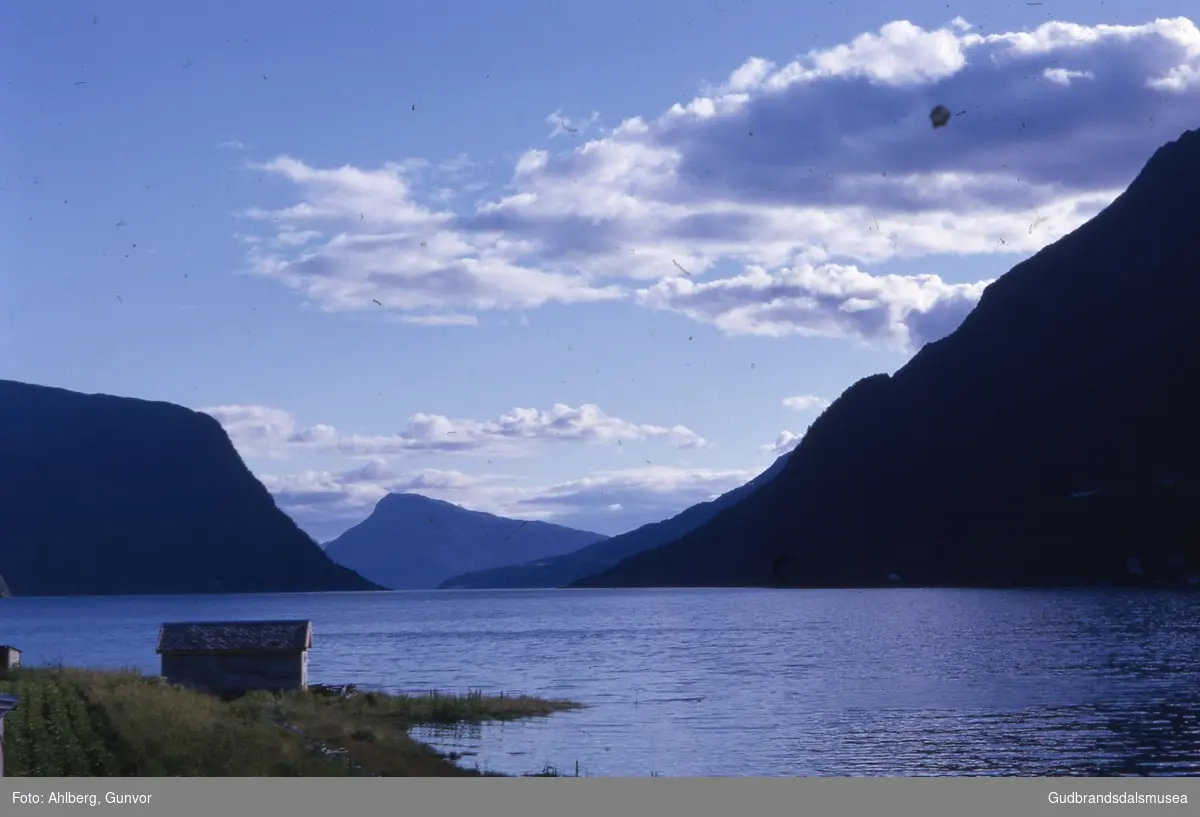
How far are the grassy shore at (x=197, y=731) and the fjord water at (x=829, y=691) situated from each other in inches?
165

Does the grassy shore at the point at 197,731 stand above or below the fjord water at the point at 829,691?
above

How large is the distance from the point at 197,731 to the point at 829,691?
52.5 m

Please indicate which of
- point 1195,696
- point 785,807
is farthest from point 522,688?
point 785,807

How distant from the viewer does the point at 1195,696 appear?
81.5m

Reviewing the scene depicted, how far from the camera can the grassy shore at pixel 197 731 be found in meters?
41.6

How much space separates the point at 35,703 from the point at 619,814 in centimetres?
2778

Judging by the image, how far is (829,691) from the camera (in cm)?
9162

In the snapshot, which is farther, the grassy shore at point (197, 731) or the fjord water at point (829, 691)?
the fjord water at point (829, 691)

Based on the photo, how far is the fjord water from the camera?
193 feet

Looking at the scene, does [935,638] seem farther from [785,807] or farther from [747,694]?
[785,807]

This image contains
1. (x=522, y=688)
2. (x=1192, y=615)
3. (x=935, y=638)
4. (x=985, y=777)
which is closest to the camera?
(x=985, y=777)

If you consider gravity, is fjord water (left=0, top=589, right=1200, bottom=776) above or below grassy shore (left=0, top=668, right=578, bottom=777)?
below

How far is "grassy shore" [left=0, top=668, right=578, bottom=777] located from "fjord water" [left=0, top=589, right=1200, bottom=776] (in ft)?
13.8

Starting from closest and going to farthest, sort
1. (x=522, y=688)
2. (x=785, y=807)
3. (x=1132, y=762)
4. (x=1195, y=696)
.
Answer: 1. (x=785, y=807)
2. (x=1132, y=762)
3. (x=1195, y=696)
4. (x=522, y=688)
